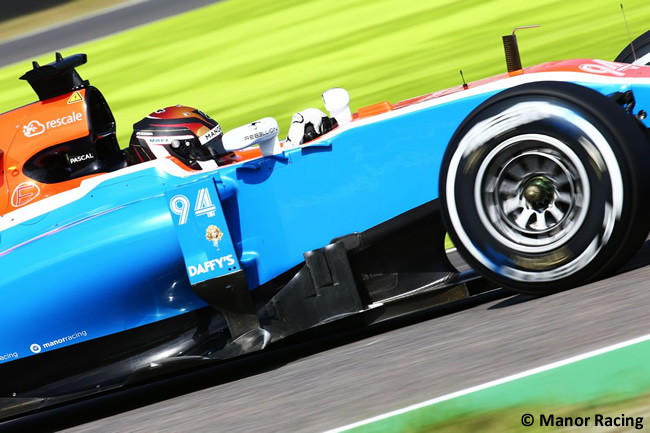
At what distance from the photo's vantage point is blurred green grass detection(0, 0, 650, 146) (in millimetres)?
11406

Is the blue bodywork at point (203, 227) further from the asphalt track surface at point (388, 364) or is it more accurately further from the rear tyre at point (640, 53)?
the rear tyre at point (640, 53)

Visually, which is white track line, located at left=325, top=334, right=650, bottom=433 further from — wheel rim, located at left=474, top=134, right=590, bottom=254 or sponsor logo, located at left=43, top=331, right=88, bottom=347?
sponsor logo, located at left=43, top=331, right=88, bottom=347

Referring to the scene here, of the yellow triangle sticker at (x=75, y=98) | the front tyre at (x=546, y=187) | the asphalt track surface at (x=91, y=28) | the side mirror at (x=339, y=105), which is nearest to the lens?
the front tyre at (x=546, y=187)

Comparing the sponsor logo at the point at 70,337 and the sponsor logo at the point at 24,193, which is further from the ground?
the sponsor logo at the point at 24,193

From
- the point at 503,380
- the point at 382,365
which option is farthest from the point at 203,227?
the point at 503,380

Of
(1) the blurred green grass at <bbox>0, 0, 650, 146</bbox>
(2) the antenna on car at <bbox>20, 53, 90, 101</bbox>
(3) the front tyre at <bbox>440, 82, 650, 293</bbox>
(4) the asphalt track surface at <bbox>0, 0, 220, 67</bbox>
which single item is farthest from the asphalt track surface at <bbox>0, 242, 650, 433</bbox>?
(4) the asphalt track surface at <bbox>0, 0, 220, 67</bbox>

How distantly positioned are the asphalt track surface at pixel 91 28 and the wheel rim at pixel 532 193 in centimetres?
1404

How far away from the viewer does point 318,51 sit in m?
13.4

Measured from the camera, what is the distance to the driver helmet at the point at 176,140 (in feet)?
17.5

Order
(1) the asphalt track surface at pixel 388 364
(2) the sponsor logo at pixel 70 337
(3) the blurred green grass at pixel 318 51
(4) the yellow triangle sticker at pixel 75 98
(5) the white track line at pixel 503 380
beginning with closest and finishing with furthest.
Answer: (5) the white track line at pixel 503 380 → (1) the asphalt track surface at pixel 388 364 → (2) the sponsor logo at pixel 70 337 → (4) the yellow triangle sticker at pixel 75 98 → (3) the blurred green grass at pixel 318 51

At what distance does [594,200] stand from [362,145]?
1220 mm

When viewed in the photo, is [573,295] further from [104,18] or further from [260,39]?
[104,18]

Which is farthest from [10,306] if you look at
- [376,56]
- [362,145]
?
[376,56]

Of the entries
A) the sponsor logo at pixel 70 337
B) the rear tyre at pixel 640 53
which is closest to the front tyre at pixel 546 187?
the rear tyre at pixel 640 53
